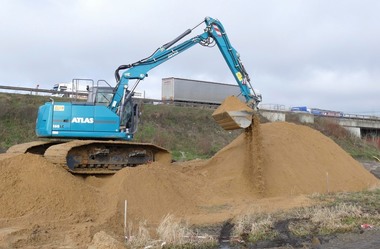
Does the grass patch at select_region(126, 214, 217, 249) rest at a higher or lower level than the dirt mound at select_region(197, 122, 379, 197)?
lower

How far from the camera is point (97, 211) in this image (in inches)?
440

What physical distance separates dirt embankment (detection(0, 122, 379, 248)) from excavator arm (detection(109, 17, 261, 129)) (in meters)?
1.98

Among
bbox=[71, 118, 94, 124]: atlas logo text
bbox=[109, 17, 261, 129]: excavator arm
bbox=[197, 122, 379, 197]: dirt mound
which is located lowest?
bbox=[197, 122, 379, 197]: dirt mound

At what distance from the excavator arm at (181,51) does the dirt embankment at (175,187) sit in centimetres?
198

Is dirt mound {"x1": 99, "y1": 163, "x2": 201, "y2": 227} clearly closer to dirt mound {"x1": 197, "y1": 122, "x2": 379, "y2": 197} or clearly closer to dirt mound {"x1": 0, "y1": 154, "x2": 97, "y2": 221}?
dirt mound {"x1": 0, "y1": 154, "x2": 97, "y2": 221}

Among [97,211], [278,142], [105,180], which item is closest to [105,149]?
[105,180]

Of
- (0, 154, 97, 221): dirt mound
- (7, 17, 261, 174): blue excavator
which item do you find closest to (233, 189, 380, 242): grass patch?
(0, 154, 97, 221): dirt mound

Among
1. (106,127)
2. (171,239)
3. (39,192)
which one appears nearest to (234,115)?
(106,127)

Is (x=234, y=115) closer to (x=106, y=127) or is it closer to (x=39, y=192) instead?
(x=106, y=127)

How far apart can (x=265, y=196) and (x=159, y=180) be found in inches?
160

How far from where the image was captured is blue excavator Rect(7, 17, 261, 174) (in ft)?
46.5

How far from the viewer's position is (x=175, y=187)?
1346 centimetres

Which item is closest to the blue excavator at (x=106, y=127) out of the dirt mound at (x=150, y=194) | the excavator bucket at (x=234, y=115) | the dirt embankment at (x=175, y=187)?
the excavator bucket at (x=234, y=115)

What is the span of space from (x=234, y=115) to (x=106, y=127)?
419 cm
